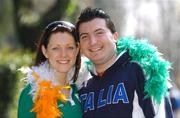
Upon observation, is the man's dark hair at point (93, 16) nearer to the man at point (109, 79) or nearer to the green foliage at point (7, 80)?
the man at point (109, 79)

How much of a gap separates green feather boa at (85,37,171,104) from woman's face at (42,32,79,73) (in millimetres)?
501

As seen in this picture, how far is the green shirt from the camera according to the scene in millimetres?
4867

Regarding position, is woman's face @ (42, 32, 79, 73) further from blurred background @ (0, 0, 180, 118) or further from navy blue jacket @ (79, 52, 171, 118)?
blurred background @ (0, 0, 180, 118)

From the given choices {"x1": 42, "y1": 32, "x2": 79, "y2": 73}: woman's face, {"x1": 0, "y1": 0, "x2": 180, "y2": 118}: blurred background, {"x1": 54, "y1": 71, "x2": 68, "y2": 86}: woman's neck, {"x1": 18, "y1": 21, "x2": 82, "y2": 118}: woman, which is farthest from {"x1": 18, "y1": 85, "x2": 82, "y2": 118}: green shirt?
{"x1": 0, "y1": 0, "x2": 180, "y2": 118}: blurred background

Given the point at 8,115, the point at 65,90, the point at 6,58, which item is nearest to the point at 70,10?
the point at 6,58

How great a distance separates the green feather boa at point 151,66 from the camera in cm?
480

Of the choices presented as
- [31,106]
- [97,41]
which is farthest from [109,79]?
[31,106]

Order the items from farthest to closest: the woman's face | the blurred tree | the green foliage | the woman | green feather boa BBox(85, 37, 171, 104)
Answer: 1. the blurred tree
2. the green foliage
3. the woman's face
4. the woman
5. green feather boa BBox(85, 37, 171, 104)

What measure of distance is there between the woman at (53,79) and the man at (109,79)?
0.11 m

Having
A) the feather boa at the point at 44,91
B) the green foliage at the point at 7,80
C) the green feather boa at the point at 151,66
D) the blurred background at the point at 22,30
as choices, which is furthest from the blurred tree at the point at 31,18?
the green feather boa at the point at 151,66

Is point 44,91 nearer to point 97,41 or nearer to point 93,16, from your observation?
point 97,41

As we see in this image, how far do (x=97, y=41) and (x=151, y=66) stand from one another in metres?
0.55

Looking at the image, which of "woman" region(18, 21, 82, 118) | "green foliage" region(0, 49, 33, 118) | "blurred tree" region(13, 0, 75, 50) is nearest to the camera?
"woman" region(18, 21, 82, 118)

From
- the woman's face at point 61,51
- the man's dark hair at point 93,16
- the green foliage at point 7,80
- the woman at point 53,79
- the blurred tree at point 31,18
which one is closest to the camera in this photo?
the woman at point 53,79
